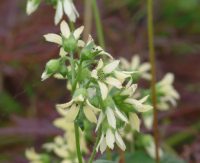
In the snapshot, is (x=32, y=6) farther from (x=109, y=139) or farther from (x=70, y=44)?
(x=109, y=139)

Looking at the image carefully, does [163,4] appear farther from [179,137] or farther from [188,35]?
[179,137]

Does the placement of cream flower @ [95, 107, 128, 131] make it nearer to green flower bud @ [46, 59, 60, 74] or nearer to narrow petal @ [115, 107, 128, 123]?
narrow petal @ [115, 107, 128, 123]

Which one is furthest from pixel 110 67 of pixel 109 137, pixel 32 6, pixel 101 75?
pixel 32 6

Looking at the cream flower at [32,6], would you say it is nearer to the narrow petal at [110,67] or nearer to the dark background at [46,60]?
the narrow petal at [110,67]

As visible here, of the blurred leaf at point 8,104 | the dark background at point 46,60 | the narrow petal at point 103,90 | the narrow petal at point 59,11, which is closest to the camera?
the narrow petal at point 103,90

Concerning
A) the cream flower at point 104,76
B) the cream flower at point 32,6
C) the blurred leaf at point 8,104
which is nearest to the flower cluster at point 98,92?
the cream flower at point 104,76

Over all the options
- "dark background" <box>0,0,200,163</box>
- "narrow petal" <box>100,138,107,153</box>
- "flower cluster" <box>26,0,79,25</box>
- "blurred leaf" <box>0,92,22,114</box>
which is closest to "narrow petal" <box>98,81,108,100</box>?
"narrow petal" <box>100,138,107,153</box>
